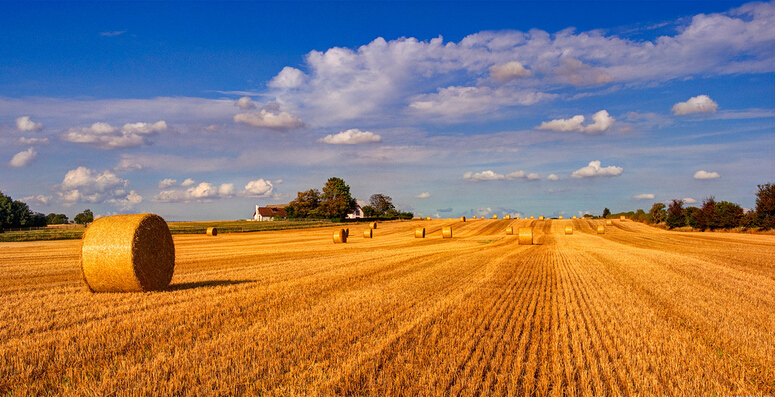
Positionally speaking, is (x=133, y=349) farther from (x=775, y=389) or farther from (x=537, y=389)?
(x=775, y=389)

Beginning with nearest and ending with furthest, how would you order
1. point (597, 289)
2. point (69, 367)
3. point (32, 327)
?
point (69, 367) < point (32, 327) < point (597, 289)

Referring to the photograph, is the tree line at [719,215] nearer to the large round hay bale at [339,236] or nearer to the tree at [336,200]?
the large round hay bale at [339,236]

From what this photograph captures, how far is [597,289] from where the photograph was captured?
12.4 m

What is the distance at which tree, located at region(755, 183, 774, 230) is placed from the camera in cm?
4819

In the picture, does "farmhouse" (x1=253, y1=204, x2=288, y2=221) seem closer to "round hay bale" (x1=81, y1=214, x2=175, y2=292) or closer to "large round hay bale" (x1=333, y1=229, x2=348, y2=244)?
"large round hay bale" (x1=333, y1=229, x2=348, y2=244)

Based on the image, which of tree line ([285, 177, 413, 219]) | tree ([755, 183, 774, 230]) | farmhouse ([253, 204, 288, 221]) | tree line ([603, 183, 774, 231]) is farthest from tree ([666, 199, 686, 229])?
farmhouse ([253, 204, 288, 221])

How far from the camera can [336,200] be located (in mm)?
100688

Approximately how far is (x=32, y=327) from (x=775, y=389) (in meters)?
11.0

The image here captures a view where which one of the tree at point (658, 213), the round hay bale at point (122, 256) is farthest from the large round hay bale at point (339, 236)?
the tree at point (658, 213)

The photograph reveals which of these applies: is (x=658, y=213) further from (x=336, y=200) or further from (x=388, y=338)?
(x=388, y=338)

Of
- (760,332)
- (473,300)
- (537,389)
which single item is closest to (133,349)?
(537,389)

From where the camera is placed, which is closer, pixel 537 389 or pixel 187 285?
pixel 537 389

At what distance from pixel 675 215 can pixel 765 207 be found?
19180 mm

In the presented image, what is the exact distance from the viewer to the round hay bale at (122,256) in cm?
1177
